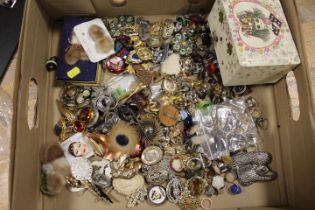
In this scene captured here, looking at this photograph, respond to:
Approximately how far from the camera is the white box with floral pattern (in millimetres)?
834

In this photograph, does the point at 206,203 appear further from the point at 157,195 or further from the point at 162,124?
the point at 162,124

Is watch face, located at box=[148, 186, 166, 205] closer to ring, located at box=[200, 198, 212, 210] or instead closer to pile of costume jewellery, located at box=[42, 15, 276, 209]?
pile of costume jewellery, located at box=[42, 15, 276, 209]

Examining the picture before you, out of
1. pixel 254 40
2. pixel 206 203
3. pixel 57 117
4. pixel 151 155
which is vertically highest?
pixel 254 40

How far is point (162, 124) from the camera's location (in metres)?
0.99

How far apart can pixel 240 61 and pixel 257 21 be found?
0.46ft

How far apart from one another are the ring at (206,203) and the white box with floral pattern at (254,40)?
0.35m

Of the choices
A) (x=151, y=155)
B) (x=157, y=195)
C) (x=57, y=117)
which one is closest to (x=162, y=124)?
(x=151, y=155)

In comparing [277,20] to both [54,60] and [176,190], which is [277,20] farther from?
[54,60]

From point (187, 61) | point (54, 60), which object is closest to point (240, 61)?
point (187, 61)

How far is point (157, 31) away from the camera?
106 centimetres

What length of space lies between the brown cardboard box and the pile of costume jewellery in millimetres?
37

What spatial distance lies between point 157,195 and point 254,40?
1.67ft

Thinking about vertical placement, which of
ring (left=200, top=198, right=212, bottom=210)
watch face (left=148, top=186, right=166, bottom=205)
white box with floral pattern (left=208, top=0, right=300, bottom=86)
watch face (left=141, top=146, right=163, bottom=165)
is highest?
white box with floral pattern (left=208, top=0, right=300, bottom=86)

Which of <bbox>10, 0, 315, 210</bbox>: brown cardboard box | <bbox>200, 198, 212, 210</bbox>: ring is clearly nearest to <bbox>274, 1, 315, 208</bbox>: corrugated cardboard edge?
<bbox>10, 0, 315, 210</bbox>: brown cardboard box
